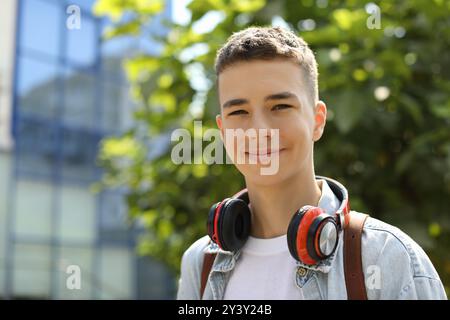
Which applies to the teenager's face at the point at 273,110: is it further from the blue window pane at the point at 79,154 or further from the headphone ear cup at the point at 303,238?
the blue window pane at the point at 79,154

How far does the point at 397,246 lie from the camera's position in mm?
1568

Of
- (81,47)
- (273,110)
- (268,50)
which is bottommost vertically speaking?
(273,110)

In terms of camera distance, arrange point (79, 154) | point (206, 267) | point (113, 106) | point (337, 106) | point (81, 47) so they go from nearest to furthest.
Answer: point (206, 267), point (337, 106), point (81, 47), point (79, 154), point (113, 106)

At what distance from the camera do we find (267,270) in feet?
5.82

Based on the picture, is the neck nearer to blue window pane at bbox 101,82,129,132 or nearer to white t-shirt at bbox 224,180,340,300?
white t-shirt at bbox 224,180,340,300

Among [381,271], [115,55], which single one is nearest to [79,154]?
[115,55]

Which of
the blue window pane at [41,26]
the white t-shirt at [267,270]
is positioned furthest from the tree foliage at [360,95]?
the blue window pane at [41,26]

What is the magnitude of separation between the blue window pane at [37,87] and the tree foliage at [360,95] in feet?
33.2

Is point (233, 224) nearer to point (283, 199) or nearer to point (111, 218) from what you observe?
point (283, 199)

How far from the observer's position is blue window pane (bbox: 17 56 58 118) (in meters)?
14.0

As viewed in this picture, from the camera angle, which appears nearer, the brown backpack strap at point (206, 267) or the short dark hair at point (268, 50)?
the short dark hair at point (268, 50)

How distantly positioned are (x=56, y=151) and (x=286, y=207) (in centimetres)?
1386

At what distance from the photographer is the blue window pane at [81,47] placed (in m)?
13.4

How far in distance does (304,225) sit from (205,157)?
8.43 ft
